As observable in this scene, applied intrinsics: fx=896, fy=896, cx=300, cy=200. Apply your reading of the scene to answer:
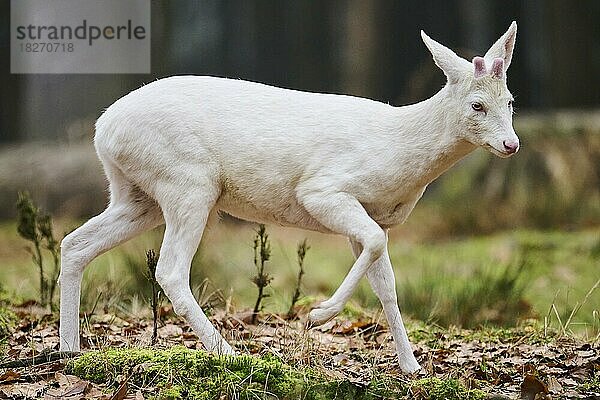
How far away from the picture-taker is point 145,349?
160 inches

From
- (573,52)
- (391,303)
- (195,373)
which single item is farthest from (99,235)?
(573,52)

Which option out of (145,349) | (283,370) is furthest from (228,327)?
(283,370)

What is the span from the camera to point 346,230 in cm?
388

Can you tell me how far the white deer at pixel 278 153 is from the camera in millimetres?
3930

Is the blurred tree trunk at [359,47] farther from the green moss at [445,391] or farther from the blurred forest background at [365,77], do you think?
the green moss at [445,391]

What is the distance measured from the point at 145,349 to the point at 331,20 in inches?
335

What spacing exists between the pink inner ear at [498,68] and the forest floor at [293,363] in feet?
4.17

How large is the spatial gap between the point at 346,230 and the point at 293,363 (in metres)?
0.68

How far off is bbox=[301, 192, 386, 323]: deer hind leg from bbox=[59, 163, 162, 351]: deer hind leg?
0.85 meters

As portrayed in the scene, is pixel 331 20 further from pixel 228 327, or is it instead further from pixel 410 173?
pixel 410 173

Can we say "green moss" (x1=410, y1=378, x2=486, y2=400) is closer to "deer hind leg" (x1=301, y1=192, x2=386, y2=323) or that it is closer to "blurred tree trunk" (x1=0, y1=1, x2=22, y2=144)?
"deer hind leg" (x1=301, y1=192, x2=386, y2=323)
